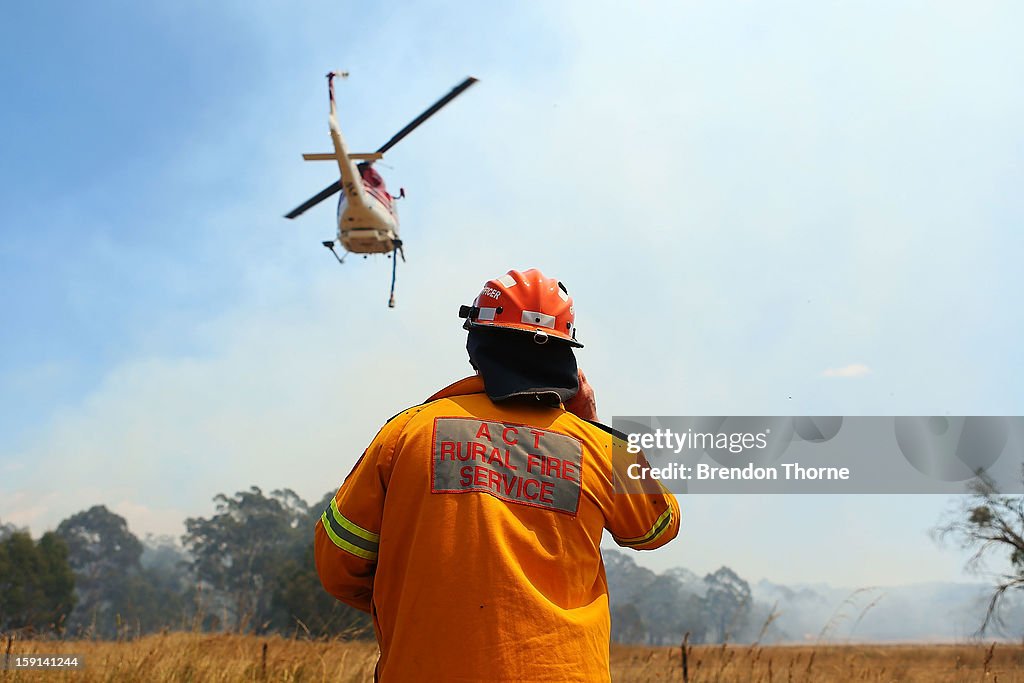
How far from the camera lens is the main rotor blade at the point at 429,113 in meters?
26.6

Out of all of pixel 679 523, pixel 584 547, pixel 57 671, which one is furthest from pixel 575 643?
pixel 57 671

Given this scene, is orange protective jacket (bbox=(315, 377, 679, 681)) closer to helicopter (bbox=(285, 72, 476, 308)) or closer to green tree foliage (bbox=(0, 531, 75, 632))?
helicopter (bbox=(285, 72, 476, 308))

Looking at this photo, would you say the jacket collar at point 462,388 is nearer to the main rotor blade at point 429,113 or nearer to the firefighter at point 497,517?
the firefighter at point 497,517

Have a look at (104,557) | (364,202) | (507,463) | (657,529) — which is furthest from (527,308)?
(104,557)

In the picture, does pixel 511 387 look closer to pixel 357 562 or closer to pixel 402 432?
pixel 402 432

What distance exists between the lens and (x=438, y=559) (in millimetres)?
2471

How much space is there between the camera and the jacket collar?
9.50 ft

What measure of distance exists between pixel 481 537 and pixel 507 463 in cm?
29

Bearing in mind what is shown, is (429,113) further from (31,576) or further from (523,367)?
(31,576)

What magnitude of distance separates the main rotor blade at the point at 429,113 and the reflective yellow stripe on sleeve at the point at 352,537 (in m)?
25.5

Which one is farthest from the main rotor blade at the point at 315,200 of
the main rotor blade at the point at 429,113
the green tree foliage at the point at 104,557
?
the green tree foliage at the point at 104,557

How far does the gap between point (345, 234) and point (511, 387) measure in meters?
23.6

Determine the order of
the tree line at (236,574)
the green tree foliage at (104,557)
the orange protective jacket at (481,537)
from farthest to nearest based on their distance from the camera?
1. the green tree foliage at (104,557)
2. the tree line at (236,574)
3. the orange protective jacket at (481,537)

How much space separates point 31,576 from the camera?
57.4 metres
